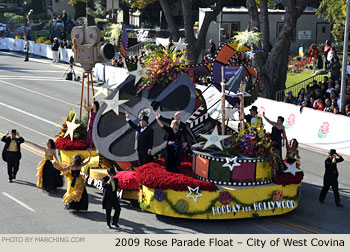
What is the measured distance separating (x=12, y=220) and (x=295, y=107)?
12.9 metres

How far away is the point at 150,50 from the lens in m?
17.7

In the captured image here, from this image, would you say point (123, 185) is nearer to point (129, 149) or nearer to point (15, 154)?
point (129, 149)

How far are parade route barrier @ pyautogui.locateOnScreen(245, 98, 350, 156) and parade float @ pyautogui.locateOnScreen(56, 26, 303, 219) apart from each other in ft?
17.6

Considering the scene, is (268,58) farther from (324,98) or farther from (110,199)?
(110,199)

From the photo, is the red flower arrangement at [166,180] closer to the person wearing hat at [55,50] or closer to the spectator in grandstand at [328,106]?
the spectator in grandstand at [328,106]

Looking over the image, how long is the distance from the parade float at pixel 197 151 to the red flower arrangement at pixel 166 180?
0.02m

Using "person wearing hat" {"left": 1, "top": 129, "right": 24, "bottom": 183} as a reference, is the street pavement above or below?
below

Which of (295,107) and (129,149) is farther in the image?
(295,107)

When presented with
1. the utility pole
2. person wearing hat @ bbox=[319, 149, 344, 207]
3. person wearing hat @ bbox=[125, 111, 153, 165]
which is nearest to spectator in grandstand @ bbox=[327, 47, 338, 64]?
the utility pole

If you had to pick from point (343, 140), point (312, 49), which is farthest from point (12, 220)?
point (312, 49)

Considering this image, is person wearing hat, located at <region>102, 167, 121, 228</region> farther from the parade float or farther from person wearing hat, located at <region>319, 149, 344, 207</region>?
person wearing hat, located at <region>319, 149, 344, 207</region>

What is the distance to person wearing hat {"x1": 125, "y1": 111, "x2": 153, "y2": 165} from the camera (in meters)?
15.7

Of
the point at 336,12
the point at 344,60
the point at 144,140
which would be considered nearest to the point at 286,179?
the point at 144,140

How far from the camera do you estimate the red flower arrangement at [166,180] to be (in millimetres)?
14547
